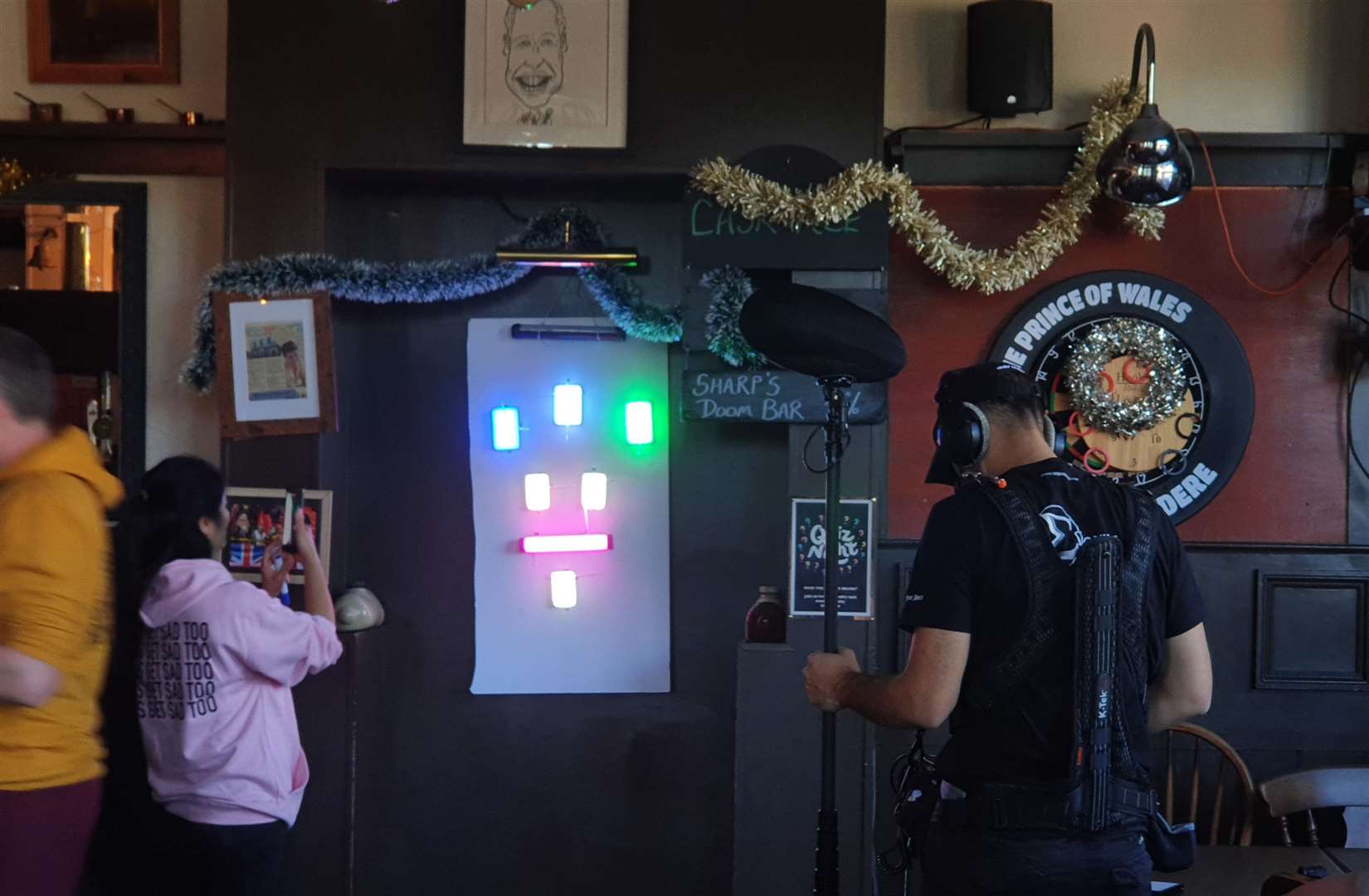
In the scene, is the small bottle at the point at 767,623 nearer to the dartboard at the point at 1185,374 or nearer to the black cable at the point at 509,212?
the dartboard at the point at 1185,374

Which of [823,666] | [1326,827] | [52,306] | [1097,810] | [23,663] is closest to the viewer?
[23,663]

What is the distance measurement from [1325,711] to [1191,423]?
1.00 m

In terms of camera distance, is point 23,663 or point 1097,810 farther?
point 1097,810

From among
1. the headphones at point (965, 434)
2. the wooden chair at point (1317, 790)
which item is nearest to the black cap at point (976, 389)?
the headphones at point (965, 434)

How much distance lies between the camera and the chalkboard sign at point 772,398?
3992 mm

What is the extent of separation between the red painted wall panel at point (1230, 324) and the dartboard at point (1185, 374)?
0.06m

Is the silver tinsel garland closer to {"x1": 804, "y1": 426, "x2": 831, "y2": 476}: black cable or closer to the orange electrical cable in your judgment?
the orange electrical cable

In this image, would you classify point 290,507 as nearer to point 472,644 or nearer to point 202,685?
point 472,644

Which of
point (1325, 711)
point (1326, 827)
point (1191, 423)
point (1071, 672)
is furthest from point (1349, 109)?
point (1071, 672)

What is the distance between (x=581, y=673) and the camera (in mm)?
4449

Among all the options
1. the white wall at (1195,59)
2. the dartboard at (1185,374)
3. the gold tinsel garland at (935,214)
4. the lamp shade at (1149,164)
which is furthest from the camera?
the white wall at (1195,59)

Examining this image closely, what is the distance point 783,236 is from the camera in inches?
157

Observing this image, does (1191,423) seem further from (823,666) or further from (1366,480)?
(823,666)

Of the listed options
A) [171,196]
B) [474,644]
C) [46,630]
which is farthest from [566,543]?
[46,630]
